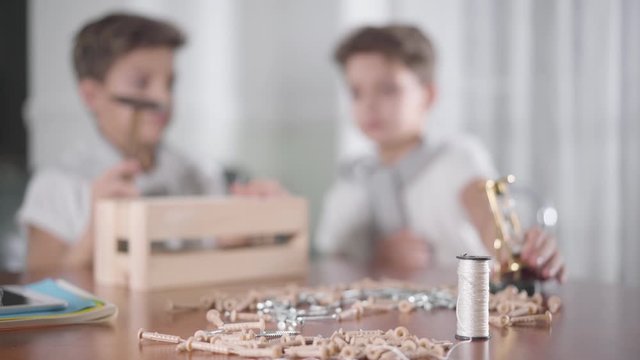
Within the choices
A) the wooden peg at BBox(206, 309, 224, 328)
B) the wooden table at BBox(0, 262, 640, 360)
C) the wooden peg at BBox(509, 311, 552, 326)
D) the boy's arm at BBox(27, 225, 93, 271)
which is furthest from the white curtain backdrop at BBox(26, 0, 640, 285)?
the wooden peg at BBox(206, 309, 224, 328)

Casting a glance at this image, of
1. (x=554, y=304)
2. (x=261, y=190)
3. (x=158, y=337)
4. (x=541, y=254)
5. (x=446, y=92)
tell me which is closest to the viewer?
(x=158, y=337)

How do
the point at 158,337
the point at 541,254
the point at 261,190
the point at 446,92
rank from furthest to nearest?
the point at 446,92, the point at 261,190, the point at 541,254, the point at 158,337

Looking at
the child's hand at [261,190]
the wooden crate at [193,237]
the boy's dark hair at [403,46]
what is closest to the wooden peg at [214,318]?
the wooden crate at [193,237]

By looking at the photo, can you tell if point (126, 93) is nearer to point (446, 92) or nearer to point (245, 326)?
point (446, 92)

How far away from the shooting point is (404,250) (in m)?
2.53

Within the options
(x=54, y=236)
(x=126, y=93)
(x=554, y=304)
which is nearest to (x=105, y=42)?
(x=126, y=93)

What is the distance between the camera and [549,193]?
2.33m

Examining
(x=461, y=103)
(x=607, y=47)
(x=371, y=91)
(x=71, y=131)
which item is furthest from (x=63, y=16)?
(x=607, y=47)

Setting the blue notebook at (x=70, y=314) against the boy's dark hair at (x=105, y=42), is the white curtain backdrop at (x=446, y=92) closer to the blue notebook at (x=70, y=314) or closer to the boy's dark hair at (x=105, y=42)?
the boy's dark hair at (x=105, y=42)

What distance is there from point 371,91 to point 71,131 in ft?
2.79

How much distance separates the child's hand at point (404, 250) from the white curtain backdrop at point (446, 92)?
0.30 meters

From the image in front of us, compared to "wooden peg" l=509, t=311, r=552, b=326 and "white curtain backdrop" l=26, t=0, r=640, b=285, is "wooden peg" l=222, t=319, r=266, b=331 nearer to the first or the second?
"wooden peg" l=509, t=311, r=552, b=326

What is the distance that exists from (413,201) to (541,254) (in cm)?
90

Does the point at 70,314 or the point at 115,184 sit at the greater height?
the point at 115,184
